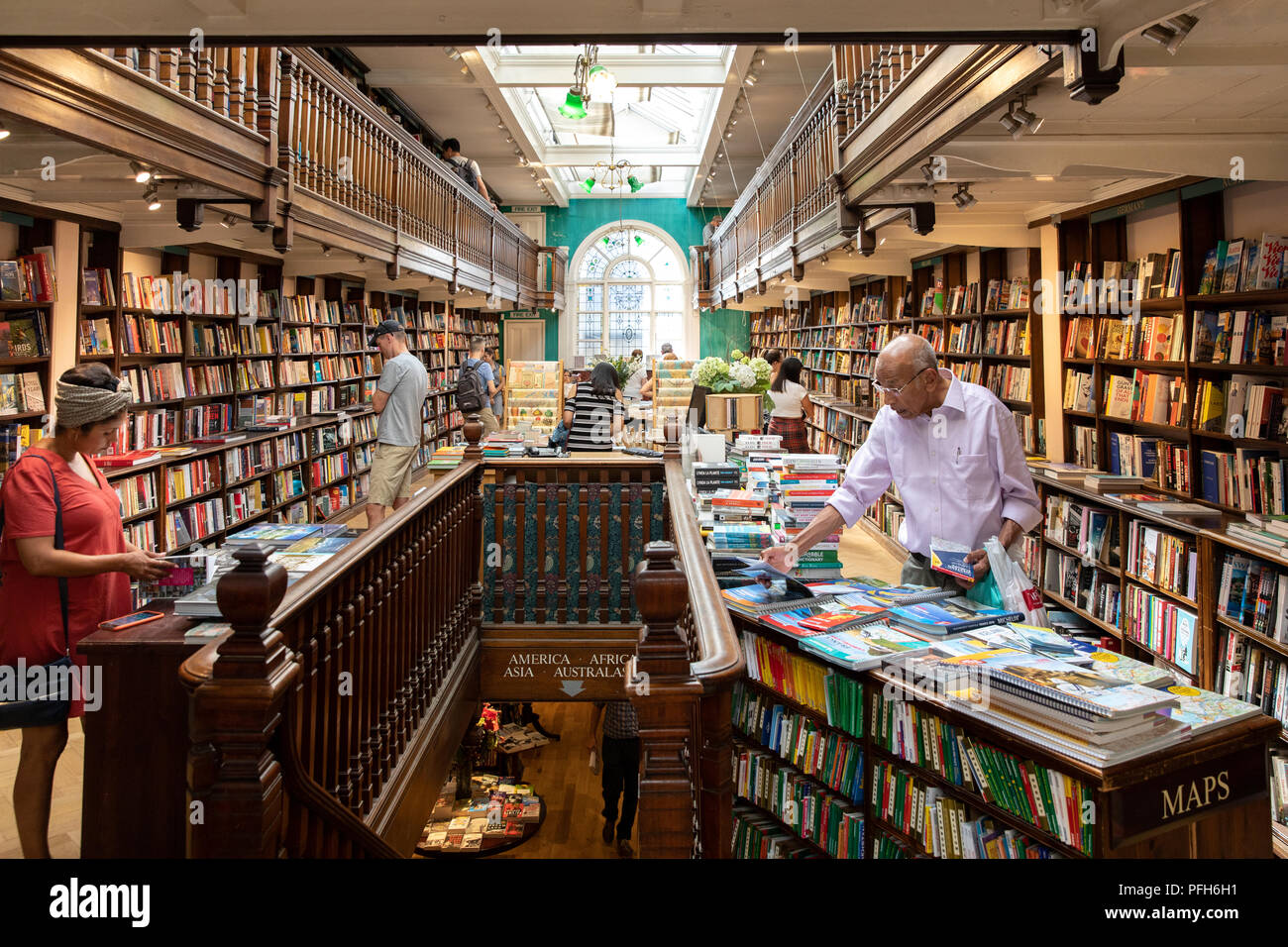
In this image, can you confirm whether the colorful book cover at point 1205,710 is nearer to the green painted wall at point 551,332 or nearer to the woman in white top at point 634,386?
the woman in white top at point 634,386

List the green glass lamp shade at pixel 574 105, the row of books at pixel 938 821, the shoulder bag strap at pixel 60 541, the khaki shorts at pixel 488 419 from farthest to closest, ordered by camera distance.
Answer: the khaki shorts at pixel 488 419 < the green glass lamp shade at pixel 574 105 < the shoulder bag strap at pixel 60 541 < the row of books at pixel 938 821

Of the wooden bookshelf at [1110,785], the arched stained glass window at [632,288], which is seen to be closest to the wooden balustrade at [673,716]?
the wooden bookshelf at [1110,785]

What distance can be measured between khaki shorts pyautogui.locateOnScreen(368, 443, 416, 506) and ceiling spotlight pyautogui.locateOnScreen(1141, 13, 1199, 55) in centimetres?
513

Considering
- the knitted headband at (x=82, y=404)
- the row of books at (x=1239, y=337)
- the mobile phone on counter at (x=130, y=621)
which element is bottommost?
the mobile phone on counter at (x=130, y=621)

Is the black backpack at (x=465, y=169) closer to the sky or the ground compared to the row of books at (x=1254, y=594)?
closer to the sky

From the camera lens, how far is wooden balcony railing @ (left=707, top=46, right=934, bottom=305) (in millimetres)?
4301

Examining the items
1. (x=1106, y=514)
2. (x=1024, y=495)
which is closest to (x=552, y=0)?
(x=1024, y=495)

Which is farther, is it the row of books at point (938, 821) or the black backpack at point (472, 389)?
the black backpack at point (472, 389)

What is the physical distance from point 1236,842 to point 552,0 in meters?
2.80

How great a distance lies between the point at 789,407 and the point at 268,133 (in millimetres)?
4867

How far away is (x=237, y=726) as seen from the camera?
1.64 metres

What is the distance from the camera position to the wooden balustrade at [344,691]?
1.64 meters

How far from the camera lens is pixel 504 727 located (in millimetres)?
7457

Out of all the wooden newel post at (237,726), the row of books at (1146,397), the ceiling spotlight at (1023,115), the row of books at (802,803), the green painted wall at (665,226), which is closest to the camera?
the wooden newel post at (237,726)
